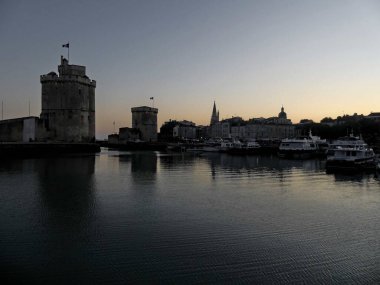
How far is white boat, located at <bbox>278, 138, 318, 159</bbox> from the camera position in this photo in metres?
49.9

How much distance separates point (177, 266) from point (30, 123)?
161ft

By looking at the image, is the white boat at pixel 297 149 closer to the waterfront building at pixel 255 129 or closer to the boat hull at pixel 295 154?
the boat hull at pixel 295 154

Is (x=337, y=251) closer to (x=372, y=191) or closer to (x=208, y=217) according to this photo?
(x=208, y=217)

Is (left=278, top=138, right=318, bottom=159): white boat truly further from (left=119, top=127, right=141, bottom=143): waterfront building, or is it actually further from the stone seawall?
(left=119, top=127, right=141, bottom=143): waterfront building

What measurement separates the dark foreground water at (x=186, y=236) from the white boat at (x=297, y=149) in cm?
3240

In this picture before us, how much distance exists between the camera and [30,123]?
168 feet

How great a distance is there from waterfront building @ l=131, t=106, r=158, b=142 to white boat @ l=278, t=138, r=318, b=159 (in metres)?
44.0

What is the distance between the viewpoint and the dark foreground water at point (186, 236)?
747 centimetres

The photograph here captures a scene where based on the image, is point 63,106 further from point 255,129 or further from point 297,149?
point 255,129

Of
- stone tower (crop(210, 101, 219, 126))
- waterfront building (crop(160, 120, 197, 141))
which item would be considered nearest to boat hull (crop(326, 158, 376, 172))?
waterfront building (crop(160, 120, 197, 141))

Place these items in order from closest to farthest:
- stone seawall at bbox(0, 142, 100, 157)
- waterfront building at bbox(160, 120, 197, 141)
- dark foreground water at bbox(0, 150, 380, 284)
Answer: dark foreground water at bbox(0, 150, 380, 284), stone seawall at bbox(0, 142, 100, 157), waterfront building at bbox(160, 120, 197, 141)

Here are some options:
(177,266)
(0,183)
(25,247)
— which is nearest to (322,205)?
(177,266)

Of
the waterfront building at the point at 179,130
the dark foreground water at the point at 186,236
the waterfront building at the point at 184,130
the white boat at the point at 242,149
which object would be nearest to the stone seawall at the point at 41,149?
the white boat at the point at 242,149

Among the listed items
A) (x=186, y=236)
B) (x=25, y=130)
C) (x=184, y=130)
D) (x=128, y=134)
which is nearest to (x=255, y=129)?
(x=184, y=130)
